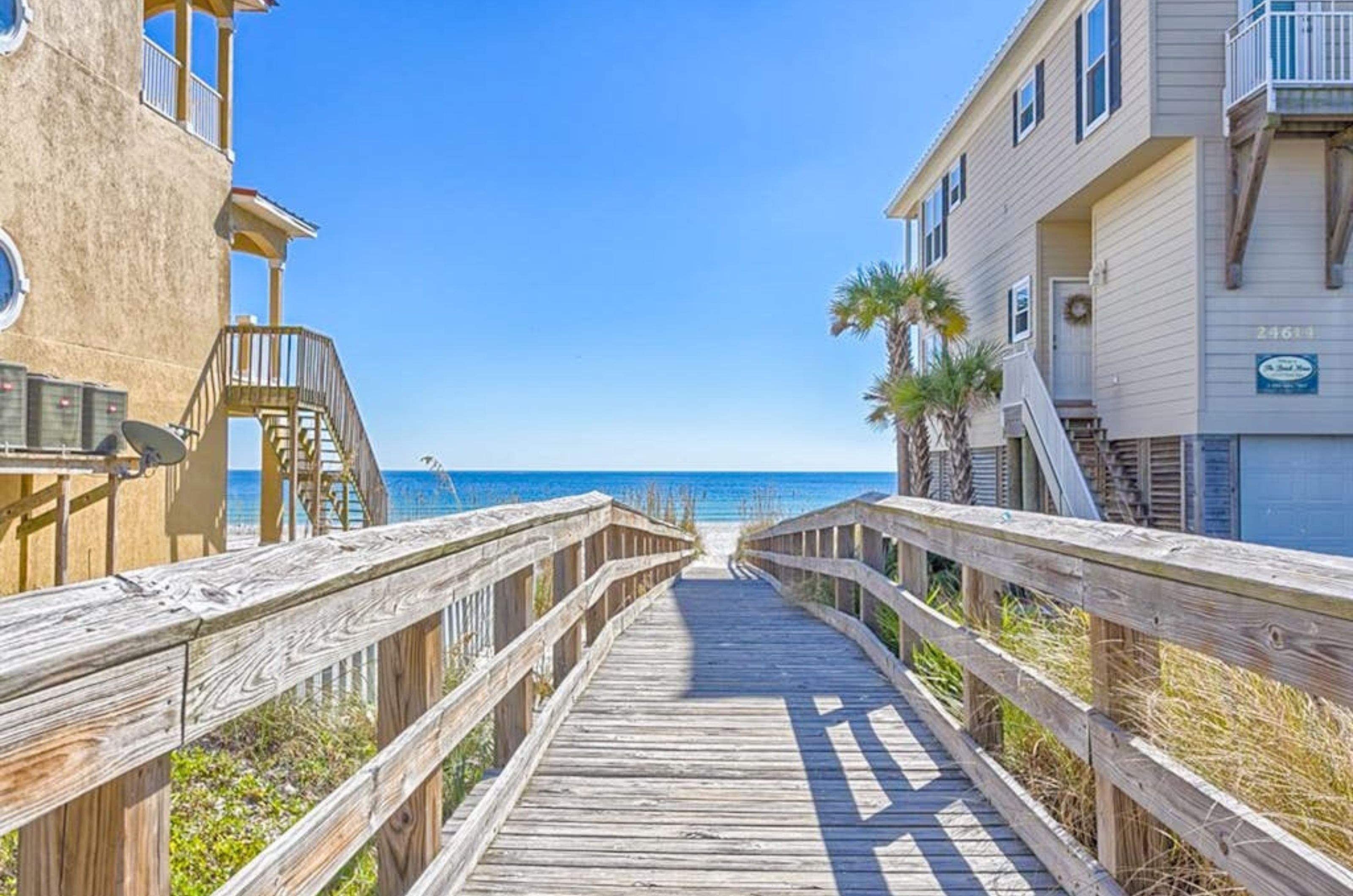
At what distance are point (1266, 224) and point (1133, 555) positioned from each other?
9.78m

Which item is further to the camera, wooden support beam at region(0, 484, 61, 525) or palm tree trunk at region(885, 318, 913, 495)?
palm tree trunk at region(885, 318, 913, 495)

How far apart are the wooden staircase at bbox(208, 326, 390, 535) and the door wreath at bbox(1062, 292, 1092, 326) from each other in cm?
1074

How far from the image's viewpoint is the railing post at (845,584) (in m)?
7.12

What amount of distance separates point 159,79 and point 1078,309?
12.7 metres

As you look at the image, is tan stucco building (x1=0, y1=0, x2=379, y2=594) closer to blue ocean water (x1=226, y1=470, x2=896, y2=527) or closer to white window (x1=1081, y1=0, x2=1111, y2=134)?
white window (x1=1081, y1=0, x2=1111, y2=134)

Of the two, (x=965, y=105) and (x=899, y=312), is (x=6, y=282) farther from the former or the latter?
(x=965, y=105)

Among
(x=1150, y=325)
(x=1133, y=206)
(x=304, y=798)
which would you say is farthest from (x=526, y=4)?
(x=304, y=798)

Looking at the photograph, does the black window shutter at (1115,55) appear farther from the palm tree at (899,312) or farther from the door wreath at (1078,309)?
the palm tree at (899,312)

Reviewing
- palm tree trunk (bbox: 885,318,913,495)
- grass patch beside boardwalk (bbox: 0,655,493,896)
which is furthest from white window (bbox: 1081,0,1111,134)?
grass patch beside boardwalk (bbox: 0,655,493,896)

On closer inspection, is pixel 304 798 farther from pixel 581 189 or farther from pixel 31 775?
pixel 581 189

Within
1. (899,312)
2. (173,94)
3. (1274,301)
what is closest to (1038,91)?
(899,312)

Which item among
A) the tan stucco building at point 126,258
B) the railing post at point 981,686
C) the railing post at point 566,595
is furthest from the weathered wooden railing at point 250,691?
the tan stucco building at point 126,258

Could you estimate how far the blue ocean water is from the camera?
50.2 meters

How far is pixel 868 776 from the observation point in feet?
11.9
